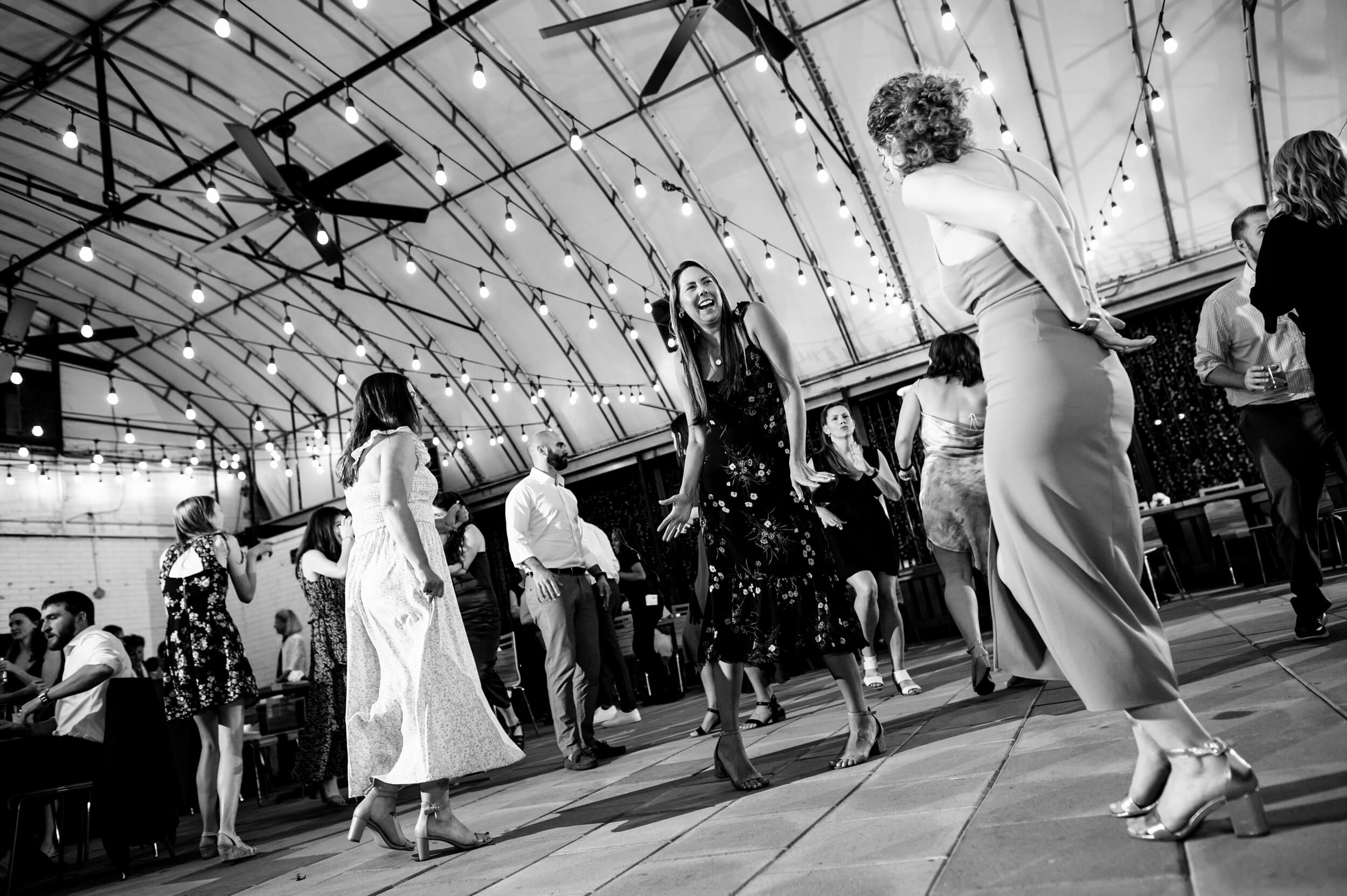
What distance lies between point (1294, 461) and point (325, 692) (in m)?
4.60

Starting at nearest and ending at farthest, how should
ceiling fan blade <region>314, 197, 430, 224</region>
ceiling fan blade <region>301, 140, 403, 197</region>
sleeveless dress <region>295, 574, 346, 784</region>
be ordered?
sleeveless dress <region>295, 574, 346, 784</region>
ceiling fan blade <region>314, 197, 430, 224</region>
ceiling fan blade <region>301, 140, 403, 197</region>

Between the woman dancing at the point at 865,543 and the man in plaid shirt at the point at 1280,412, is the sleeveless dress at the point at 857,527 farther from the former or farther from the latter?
the man in plaid shirt at the point at 1280,412

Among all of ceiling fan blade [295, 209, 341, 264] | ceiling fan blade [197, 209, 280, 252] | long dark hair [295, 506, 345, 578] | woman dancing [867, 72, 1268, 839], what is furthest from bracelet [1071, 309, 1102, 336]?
ceiling fan blade [197, 209, 280, 252]

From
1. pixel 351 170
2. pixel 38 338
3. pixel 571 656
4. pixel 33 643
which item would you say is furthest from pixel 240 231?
pixel 571 656

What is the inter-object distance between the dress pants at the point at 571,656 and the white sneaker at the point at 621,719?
208 centimetres

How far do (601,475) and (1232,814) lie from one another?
1269cm

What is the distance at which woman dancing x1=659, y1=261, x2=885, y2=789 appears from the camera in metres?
2.71

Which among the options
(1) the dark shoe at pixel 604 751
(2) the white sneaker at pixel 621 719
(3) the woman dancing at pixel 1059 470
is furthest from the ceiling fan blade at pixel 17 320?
(3) the woman dancing at pixel 1059 470

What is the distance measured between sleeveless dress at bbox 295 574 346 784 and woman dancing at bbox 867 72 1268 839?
389 centimetres

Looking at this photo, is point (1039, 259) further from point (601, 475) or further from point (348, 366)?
point (348, 366)

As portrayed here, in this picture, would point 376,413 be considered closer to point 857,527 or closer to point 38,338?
point 857,527

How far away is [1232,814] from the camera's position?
129cm

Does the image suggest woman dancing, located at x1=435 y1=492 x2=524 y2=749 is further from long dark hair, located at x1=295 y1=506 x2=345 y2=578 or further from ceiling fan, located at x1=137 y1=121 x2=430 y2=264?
ceiling fan, located at x1=137 y1=121 x2=430 y2=264

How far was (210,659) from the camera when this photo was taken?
3.66 meters
